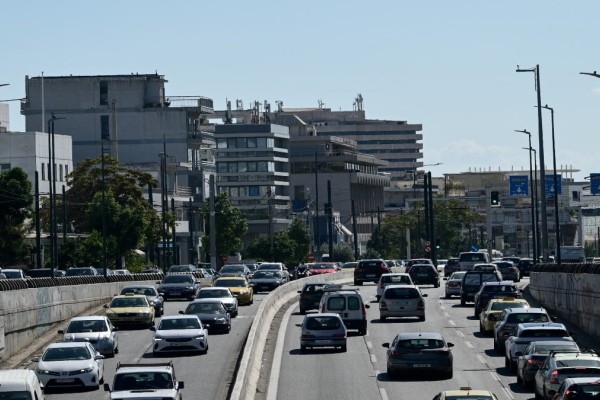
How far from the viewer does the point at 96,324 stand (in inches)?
1848

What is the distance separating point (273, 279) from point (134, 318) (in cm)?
2667

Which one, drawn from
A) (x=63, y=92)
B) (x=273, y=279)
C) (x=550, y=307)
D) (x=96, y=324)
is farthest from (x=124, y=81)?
(x=96, y=324)

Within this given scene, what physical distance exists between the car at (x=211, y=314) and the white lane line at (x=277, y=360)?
2018 millimetres

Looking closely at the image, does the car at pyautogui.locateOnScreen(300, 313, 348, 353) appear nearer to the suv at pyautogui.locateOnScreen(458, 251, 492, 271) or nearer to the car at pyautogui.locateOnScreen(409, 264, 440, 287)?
the car at pyautogui.locateOnScreen(409, 264, 440, 287)

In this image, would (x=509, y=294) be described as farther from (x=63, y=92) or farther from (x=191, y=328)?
(x=63, y=92)

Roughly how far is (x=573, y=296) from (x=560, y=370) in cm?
2668

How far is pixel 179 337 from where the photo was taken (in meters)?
45.6

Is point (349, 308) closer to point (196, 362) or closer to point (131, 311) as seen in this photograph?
point (131, 311)

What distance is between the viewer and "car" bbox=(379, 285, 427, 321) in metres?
58.7

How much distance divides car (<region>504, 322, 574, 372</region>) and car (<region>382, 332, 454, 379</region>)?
6.37 ft

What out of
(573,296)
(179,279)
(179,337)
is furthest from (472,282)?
(179,337)

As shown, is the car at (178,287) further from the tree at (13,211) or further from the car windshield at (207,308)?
the tree at (13,211)

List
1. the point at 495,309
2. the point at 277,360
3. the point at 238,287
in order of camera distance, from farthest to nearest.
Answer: the point at 238,287, the point at 495,309, the point at 277,360

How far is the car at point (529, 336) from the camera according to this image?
129 feet
